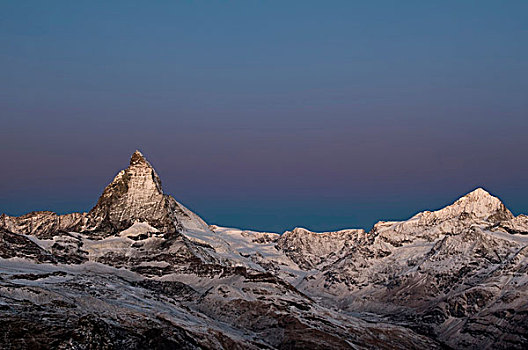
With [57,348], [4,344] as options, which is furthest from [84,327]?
[4,344]

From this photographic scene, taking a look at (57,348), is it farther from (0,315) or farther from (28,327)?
(0,315)

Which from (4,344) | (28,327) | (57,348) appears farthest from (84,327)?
(28,327)

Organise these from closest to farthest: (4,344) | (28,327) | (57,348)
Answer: (57,348) < (4,344) < (28,327)

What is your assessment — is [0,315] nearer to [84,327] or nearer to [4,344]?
[4,344]

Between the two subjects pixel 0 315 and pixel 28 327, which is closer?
pixel 28 327

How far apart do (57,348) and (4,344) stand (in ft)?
87.1

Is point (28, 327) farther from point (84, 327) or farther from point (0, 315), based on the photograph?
point (84, 327)

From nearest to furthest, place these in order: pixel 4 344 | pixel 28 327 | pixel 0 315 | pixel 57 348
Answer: pixel 57 348, pixel 4 344, pixel 28 327, pixel 0 315

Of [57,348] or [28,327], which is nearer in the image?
[57,348]

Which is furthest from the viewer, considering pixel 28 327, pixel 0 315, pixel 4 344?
pixel 0 315

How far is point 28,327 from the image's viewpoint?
186 m

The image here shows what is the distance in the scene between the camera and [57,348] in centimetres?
14962

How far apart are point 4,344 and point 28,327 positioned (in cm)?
1851

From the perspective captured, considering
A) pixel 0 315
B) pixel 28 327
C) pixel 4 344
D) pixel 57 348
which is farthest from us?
pixel 0 315
